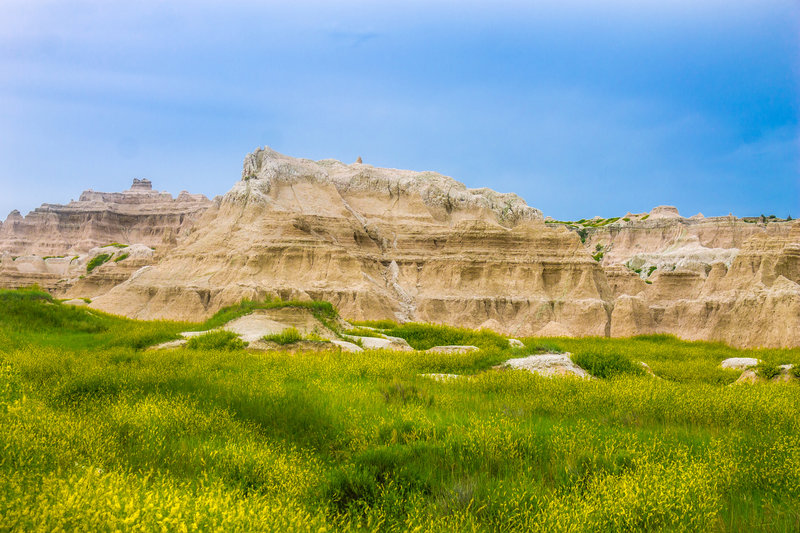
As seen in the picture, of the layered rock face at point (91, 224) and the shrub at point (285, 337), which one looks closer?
the shrub at point (285, 337)

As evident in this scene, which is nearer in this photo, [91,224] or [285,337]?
[285,337]

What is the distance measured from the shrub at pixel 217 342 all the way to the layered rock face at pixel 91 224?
122 metres

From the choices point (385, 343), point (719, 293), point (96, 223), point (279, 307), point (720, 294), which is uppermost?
point (96, 223)

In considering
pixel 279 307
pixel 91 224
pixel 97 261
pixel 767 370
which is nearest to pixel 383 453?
pixel 767 370

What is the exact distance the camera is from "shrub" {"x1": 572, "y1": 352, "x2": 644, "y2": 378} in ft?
41.6

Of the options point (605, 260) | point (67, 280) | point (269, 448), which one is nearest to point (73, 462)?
point (269, 448)

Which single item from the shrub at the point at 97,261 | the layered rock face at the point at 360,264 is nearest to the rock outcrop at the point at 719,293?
the layered rock face at the point at 360,264

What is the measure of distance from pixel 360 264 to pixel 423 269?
899 cm

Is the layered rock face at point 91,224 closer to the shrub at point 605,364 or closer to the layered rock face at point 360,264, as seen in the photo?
the layered rock face at point 360,264

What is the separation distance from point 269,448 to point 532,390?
4.96m

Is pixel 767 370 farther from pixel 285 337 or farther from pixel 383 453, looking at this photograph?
pixel 285 337

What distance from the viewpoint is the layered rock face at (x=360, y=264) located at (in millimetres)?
54094

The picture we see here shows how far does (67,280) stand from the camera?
81188 mm

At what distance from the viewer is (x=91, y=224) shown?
436 feet
